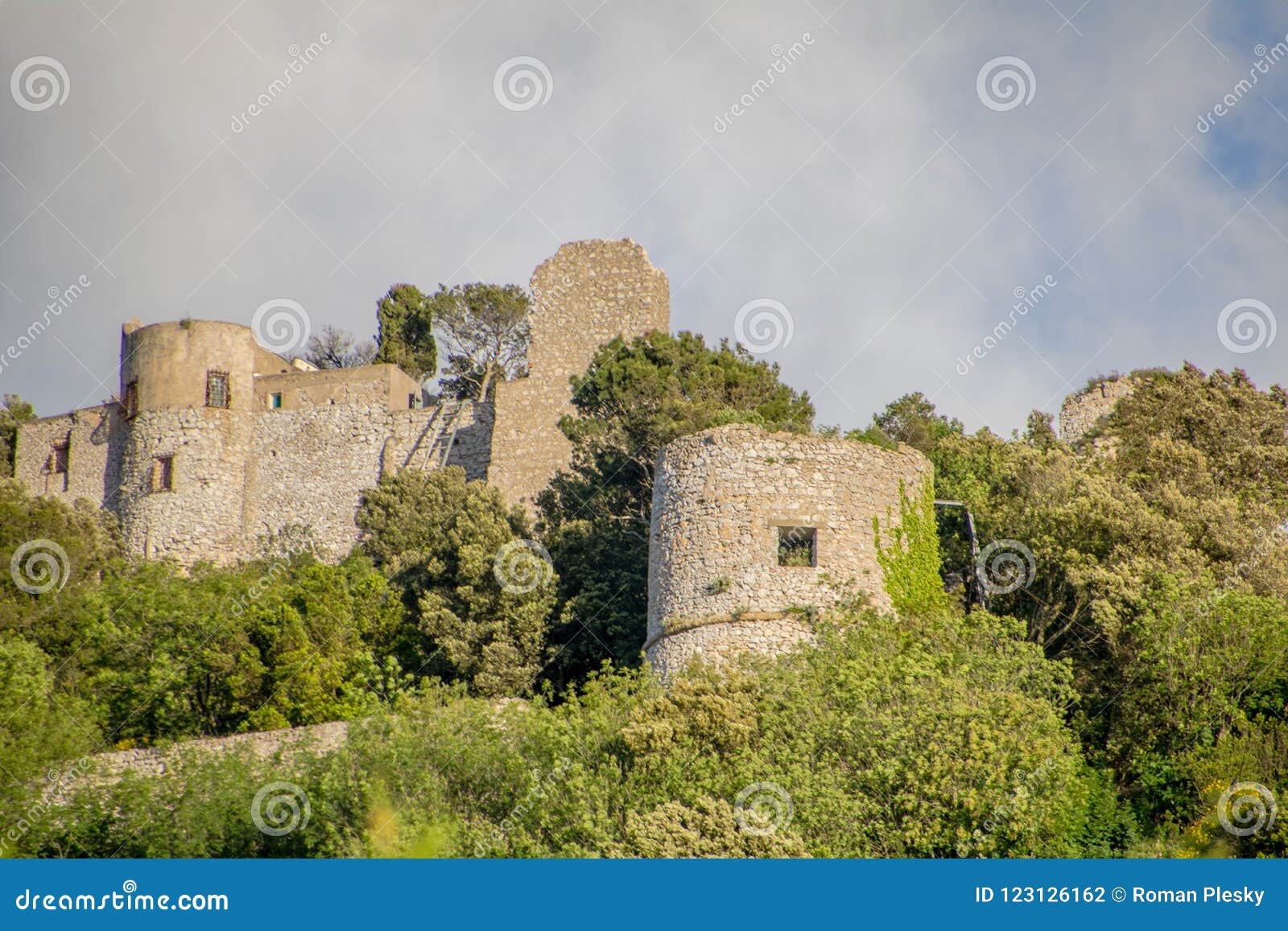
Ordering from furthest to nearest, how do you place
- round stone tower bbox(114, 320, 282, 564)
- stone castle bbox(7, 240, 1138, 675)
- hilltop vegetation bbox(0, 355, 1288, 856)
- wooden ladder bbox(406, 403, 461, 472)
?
round stone tower bbox(114, 320, 282, 564) → wooden ladder bbox(406, 403, 461, 472) → stone castle bbox(7, 240, 1138, 675) → hilltop vegetation bbox(0, 355, 1288, 856)

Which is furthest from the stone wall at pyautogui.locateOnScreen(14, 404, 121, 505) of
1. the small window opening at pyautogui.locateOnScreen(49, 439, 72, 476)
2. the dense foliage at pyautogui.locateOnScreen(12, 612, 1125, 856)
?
the dense foliage at pyautogui.locateOnScreen(12, 612, 1125, 856)

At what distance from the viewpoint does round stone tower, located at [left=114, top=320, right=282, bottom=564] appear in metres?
38.0

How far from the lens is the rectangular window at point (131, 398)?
1551 inches

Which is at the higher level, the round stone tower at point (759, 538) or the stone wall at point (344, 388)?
A: the stone wall at point (344, 388)

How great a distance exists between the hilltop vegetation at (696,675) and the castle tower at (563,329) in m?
1.71

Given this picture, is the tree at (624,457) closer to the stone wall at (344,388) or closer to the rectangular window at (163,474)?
the stone wall at (344,388)

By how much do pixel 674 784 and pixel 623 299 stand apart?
15944mm

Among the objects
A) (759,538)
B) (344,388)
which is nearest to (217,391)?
(344,388)

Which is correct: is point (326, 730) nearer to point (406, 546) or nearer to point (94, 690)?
point (94, 690)

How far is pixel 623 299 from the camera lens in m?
35.1

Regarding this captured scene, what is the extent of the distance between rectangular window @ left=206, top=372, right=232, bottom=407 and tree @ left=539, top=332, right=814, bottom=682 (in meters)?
11.1

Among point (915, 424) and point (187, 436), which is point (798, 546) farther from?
point (187, 436)

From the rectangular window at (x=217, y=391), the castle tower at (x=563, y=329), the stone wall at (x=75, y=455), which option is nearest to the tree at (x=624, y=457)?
the castle tower at (x=563, y=329)

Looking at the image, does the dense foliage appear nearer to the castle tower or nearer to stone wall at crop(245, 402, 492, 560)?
the castle tower
